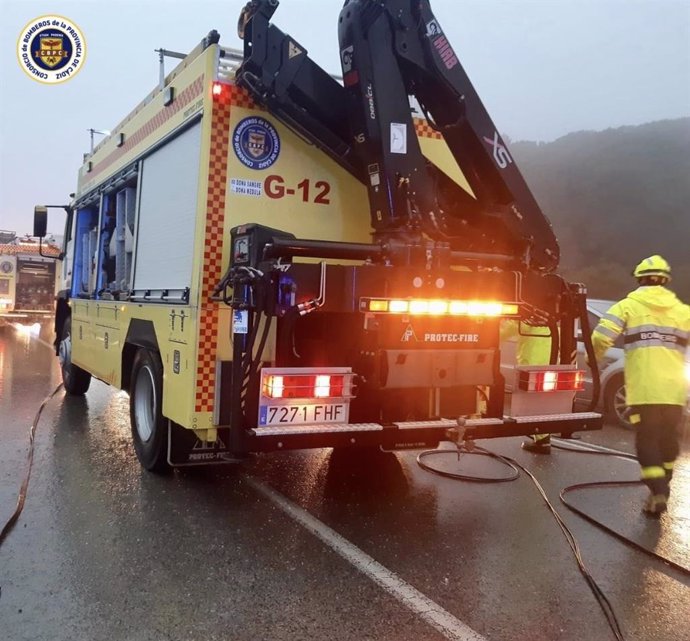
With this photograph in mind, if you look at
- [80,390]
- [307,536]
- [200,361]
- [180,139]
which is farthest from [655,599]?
[80,390]

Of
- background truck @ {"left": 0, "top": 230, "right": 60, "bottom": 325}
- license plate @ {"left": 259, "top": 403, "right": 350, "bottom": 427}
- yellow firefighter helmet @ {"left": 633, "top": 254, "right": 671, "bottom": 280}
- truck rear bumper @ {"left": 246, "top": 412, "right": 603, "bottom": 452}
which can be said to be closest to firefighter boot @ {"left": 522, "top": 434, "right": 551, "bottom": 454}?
truck rear bumper @ {"left": 246, "top": 412, "right": 603, "bottom": 452}

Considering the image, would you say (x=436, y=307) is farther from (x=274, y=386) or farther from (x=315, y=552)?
(x=315, y=552)

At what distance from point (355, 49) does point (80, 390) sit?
6615 millimetres

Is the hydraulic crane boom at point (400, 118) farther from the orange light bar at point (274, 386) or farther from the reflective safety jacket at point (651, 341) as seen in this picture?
the orange light bar at point (274, 386)

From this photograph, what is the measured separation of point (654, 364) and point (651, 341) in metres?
0.18

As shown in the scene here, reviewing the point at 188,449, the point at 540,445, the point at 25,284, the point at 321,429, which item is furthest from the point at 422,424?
the point at 25,284

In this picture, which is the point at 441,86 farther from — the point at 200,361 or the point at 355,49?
the point at 200,361

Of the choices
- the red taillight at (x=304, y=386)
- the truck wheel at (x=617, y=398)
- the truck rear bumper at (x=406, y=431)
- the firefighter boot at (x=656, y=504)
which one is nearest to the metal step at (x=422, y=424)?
the truck rear bumper at (x=406, y=431)

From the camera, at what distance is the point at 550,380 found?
490cm

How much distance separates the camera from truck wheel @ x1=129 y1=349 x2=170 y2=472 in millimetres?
5145

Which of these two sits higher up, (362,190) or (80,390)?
(362,190)

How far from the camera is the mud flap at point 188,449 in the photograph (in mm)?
5051

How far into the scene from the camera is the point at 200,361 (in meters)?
4.42

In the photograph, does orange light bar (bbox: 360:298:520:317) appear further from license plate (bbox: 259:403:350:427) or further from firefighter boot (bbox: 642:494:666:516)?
firefighter boot (bbox: 642:494:666:516)
